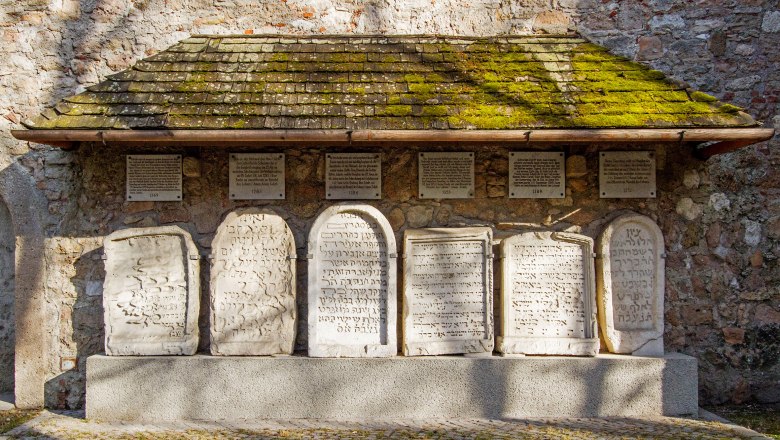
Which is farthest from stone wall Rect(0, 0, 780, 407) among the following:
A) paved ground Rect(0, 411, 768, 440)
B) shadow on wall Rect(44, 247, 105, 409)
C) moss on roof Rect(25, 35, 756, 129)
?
paved ground Rect(0, 411, 768, 440)

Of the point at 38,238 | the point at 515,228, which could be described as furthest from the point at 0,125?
the point at 515,228

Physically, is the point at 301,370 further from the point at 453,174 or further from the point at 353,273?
the point at 453,174

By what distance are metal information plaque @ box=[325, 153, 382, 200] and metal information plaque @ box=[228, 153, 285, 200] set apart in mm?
407

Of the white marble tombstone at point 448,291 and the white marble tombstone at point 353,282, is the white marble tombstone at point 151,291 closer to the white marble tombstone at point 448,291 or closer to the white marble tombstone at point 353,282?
the white marble tombstone at point 353,282

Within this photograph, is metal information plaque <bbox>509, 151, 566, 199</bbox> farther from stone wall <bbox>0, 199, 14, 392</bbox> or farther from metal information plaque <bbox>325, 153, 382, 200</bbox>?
stone wall <bbox>0, 199, 14, 392</bbox>

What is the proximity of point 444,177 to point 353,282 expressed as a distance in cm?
116

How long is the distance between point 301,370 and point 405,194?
5.39 ft

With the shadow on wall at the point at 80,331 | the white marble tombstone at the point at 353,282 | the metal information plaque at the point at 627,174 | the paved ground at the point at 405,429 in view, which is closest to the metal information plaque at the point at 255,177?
the white marble tombstone at the point at 353,282

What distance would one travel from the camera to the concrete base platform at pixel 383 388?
13.8 feet

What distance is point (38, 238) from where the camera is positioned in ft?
15.3

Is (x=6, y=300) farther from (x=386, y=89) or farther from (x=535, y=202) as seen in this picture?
(x=535, y=202)

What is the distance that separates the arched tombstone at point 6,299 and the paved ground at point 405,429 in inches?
38.0

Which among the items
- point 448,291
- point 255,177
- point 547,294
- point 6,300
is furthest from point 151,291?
point 547,294

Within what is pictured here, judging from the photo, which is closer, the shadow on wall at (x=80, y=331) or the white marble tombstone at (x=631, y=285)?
the white marble tombstone at (x=631, y=285)
